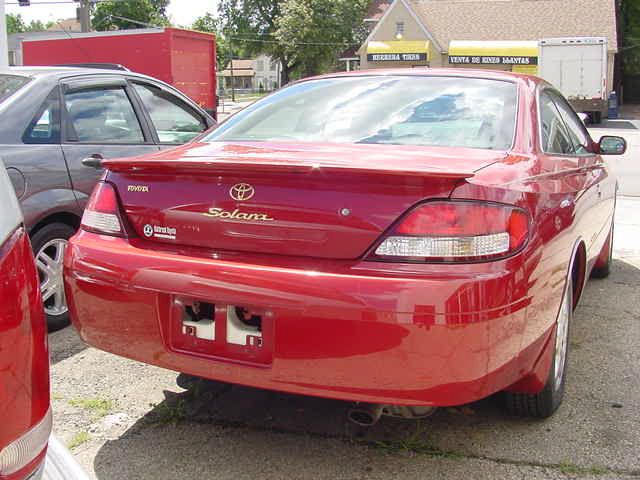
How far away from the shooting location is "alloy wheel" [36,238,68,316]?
4.10 metres

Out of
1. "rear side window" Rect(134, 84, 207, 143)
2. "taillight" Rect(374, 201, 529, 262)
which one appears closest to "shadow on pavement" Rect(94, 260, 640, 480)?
"taillight" Rect(374, 201, 529, 262)

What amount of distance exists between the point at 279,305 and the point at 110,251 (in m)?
0.74

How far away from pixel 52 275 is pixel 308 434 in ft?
6.59

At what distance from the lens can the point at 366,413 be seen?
260cm

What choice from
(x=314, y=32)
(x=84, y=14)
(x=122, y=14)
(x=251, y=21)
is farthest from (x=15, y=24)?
(x=84, y=14)

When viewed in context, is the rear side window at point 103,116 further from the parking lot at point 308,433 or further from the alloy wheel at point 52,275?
the parking lot at point 308,433

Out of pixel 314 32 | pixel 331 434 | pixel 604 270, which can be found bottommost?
pixel 331 434

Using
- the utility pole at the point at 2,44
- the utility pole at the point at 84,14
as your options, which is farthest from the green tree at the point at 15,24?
the utility pole at the point at 2,44

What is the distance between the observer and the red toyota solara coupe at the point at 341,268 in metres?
2.28

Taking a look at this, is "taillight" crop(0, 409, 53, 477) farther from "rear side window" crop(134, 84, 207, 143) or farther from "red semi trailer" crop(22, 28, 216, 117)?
"red semi trailer" crop(22, 28, 216, 117)

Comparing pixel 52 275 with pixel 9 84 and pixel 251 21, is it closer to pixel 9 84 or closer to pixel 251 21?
pixel 9 84

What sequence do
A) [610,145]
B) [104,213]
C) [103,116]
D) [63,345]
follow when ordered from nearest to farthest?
[104,213] → [63,345] → [610,145] → [103,116]

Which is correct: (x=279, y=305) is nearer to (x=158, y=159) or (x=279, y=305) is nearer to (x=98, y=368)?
(x=158, y=159)

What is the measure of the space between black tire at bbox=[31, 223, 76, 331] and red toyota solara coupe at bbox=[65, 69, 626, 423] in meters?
1.31
